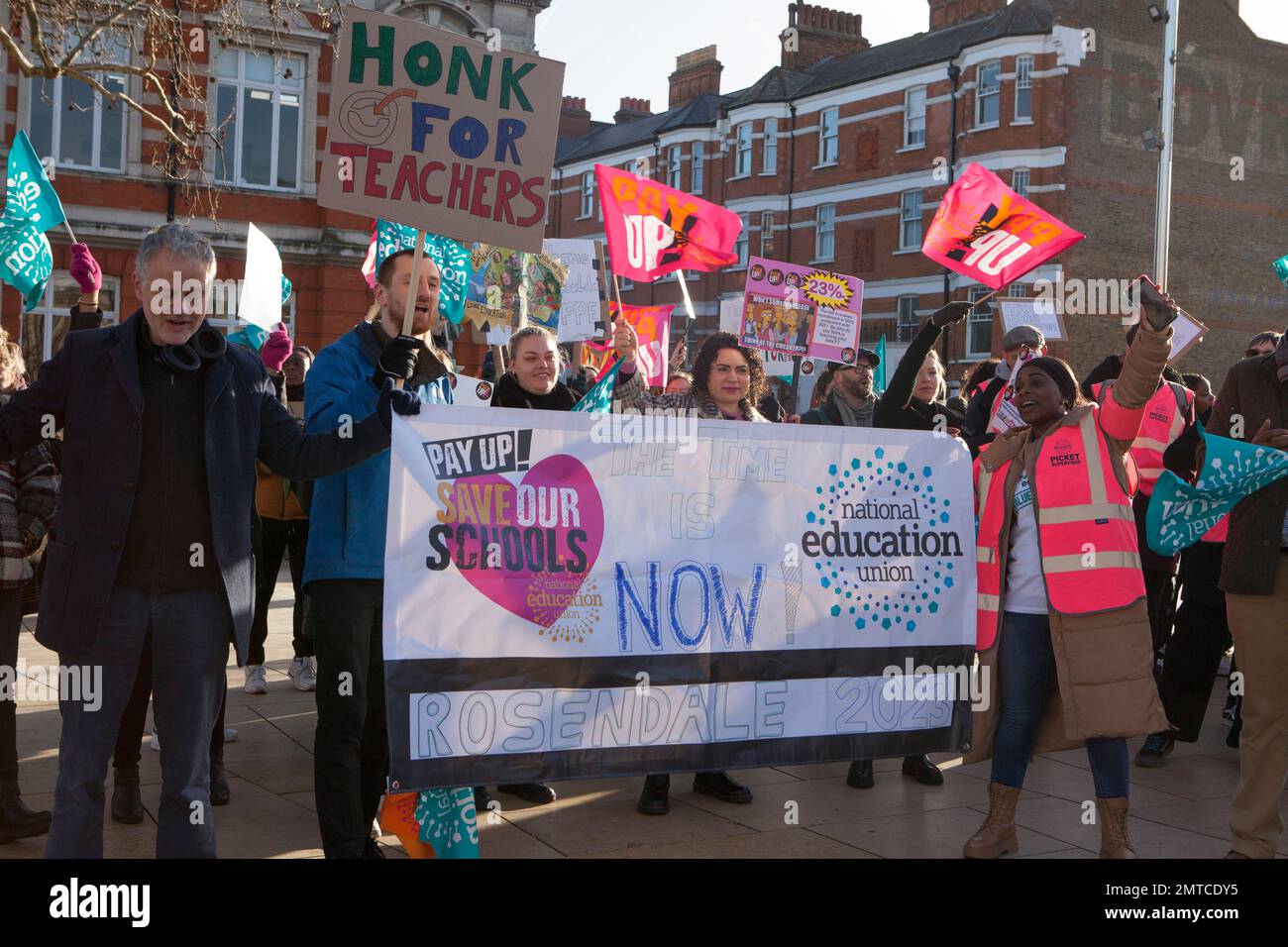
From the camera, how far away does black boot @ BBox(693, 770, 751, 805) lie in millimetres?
6012

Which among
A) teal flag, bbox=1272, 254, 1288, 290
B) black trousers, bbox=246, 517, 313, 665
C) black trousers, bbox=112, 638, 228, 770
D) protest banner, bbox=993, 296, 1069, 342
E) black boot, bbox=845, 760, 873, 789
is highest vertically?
protest banner, bbox=993, 296, 1069, 342

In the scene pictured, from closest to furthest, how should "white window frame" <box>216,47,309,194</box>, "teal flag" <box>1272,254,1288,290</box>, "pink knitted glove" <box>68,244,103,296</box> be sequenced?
1. "pink knitted glove" <box>68,244,103,296</box>
2. "teal flag" <box>1272,254,1288,290</box>
3. "white window frame" <box>216,47,309,194</box>

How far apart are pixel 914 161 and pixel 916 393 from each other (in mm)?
36289

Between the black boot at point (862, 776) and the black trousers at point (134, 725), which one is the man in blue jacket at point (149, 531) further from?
the black boot at point (862, 776)

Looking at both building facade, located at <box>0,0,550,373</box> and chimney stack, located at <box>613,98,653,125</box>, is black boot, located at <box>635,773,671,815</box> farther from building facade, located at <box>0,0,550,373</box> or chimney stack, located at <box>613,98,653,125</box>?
chimney stack, located at <box>613,98,653,125</box>

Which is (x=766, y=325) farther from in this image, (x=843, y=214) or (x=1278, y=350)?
(x=843, y=214)

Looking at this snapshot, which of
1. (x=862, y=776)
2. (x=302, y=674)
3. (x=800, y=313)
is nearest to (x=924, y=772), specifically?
(x=862, y=776)

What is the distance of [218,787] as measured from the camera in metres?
5.80

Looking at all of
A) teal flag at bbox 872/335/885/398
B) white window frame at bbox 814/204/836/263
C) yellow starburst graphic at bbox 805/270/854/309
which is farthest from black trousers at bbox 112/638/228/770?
white window frame at bbox 814/204/836/263

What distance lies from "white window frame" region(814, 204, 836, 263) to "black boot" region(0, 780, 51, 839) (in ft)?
136

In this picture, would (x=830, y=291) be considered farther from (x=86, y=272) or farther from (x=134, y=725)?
(x=134, y=725)

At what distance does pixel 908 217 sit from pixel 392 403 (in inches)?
1568

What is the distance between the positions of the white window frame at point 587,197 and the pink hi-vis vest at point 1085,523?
5132cm

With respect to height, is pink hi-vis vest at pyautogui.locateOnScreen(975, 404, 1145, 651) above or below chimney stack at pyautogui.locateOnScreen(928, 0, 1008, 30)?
below
